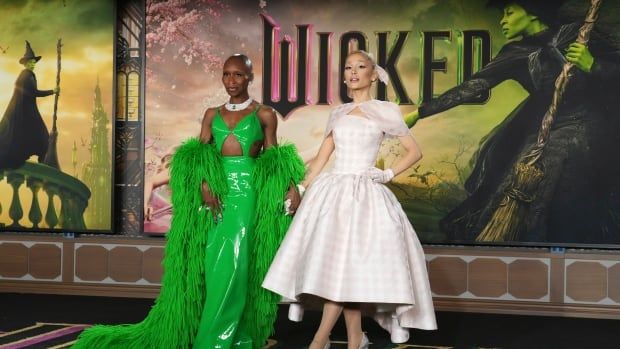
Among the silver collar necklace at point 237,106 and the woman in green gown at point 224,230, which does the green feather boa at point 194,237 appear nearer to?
the woman in green gown at point 224,230

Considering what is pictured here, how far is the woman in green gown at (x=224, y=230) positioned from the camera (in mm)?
3990

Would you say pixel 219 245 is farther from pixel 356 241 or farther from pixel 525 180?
pixel 525 180

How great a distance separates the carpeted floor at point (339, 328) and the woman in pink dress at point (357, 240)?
65 cm

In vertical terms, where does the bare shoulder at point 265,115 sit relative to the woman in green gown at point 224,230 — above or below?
above

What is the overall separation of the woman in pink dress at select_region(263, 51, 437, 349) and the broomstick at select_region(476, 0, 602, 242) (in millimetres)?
1899

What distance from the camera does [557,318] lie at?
5.69 meters

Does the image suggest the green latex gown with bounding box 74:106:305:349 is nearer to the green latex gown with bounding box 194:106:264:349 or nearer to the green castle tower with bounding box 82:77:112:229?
the green latex gown with bounding box 194:106:264:349

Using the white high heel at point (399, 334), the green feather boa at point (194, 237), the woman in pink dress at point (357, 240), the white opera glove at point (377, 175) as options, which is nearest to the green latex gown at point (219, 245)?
the green feather boa at point (194, 237)

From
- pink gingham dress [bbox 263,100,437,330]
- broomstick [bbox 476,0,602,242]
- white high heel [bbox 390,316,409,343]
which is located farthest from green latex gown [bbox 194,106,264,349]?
broomstick [bbox 476,0,602,242]

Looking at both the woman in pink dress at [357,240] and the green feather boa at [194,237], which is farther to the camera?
the green feather boa at [194,237]

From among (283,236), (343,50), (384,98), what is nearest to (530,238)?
(384,98)

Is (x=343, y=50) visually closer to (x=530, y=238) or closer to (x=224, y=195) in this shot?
(x=530, y=238)

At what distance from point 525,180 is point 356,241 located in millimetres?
2415

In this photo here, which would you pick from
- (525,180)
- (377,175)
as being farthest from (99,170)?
(525,180)
